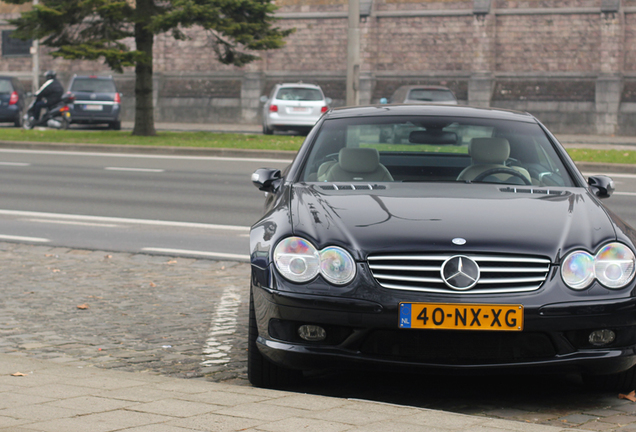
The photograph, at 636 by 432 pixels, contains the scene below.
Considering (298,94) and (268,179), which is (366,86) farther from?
(268,179)

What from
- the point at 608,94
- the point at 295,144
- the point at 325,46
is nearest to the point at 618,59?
the point at 608,94

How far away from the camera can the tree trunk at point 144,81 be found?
2452 cm

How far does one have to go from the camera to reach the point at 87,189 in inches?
575

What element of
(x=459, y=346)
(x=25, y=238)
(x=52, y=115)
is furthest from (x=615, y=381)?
(x=52, y=115)

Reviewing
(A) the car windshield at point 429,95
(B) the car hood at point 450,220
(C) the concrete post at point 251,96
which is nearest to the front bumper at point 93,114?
(C) the concrete post at point 251,96

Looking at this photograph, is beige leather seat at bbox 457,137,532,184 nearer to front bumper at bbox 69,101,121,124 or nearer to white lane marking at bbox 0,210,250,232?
white lane marking at bbox 0,210,250,232

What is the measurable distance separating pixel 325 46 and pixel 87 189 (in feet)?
82.8

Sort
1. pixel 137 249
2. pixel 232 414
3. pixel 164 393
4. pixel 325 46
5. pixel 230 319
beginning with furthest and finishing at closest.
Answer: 1. pixel 325 46
2. pixel 137 249
3. pixel 230 319
4. pixel 164 393
5. pixel 232 414

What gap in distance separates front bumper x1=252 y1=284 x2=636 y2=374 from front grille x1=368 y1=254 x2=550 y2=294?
119 millimetres

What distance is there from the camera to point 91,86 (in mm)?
30641

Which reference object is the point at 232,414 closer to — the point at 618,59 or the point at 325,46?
the point at 618,59

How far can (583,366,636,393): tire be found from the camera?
4.47 metres

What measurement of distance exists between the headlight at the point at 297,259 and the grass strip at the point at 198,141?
15147mm

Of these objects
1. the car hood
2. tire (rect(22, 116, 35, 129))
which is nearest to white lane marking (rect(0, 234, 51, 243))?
the car hood
